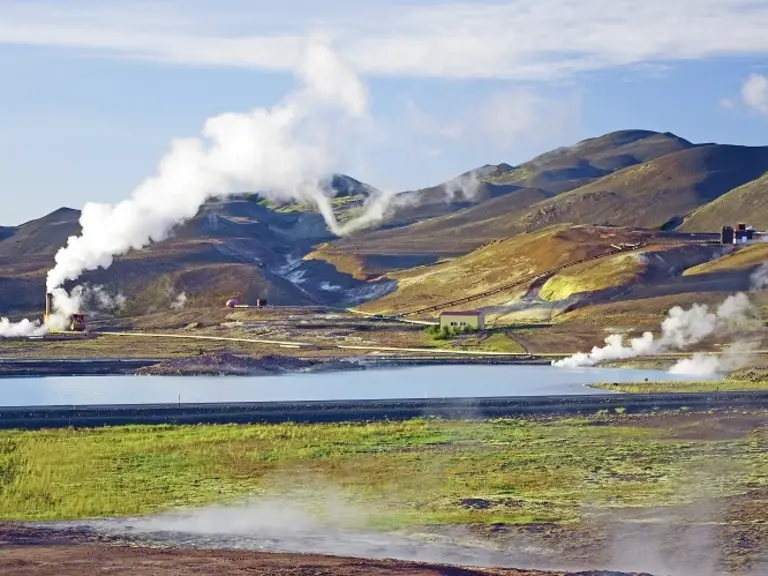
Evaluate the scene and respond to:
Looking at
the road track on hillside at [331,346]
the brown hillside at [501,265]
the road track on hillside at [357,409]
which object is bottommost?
the road track on hillside at [357,409]

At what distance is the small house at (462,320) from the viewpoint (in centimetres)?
12469

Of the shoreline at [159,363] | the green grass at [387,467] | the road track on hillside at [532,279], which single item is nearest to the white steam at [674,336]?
the shoreline at [159,363]

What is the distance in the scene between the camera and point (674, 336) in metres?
109

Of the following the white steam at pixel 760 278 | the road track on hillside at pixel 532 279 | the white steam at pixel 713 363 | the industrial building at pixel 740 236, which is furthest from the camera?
the industrial building at pixel 740 236

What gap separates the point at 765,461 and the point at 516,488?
33.2ft

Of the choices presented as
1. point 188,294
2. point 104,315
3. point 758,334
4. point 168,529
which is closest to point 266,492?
point 168,529

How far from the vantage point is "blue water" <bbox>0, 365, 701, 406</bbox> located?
2950 inches

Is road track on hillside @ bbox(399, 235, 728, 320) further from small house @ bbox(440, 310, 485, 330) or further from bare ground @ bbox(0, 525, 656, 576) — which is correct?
bare ground @ bbox(0, 525, 656, 576)

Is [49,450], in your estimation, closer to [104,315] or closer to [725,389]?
[725,389]

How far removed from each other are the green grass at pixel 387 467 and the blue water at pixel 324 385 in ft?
48.8

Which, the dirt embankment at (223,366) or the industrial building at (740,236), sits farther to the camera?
the industrial building at (740,236)

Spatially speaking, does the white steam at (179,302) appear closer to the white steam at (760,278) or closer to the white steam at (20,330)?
the white steam at (20,330)

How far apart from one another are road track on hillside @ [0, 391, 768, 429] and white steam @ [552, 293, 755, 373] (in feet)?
85.8

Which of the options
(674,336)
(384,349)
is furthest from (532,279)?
(674,336)
